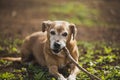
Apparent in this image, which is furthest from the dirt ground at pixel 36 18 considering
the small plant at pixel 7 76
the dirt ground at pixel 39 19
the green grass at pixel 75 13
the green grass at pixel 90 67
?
the small plant at pixel 7 76

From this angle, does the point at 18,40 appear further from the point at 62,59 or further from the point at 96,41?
the point at 62,59

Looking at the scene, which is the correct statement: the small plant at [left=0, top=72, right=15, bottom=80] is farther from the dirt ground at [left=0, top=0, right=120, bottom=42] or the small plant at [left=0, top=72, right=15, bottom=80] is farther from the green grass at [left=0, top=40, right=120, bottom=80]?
the dirt ground at [left=0, top=0, right=120, bottom=42]

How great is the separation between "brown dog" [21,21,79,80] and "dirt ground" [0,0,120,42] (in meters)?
4.14

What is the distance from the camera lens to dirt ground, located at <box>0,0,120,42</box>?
42.6 ft

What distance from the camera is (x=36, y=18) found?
51.7 feet

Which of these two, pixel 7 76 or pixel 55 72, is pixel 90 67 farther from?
pixel 7 76

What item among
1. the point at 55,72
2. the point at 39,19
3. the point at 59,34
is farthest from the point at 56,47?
the point at 39,19

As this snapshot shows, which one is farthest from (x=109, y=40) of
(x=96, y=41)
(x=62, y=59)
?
(x=62, y=59)

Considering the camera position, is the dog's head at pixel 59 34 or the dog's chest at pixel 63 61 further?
the dog's chest at pixel 63 61

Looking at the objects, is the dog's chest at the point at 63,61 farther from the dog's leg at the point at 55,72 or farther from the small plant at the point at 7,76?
the small plant at the point at 7,76

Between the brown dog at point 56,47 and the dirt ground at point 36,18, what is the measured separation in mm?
4143

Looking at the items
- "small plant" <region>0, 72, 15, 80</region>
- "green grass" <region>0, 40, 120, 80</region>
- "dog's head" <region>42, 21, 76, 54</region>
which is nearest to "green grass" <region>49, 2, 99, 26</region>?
"green grass" <region>0, 40, 120, 80</region>

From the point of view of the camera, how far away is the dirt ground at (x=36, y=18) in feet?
42.6

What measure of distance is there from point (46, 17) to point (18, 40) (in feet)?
14.7
